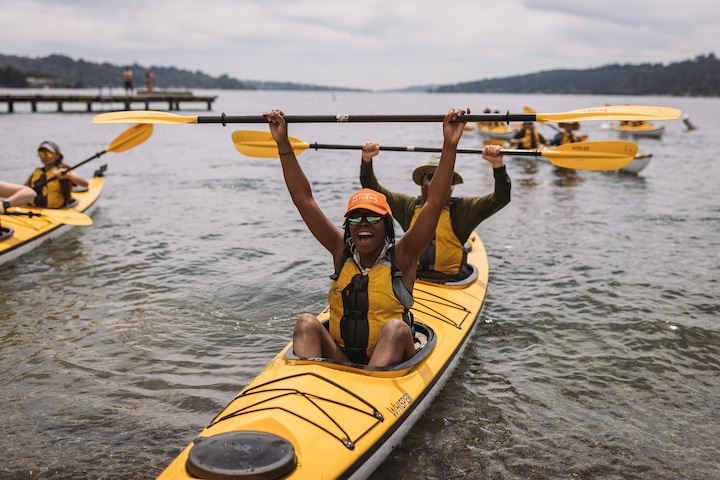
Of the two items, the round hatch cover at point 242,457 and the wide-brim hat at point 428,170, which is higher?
the wide-brim hat at point 428,170

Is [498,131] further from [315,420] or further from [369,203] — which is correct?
[315,420]

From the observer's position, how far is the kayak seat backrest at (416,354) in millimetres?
3824

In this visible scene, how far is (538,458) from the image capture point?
162 inches

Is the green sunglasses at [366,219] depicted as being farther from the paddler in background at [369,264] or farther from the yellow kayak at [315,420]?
the yellow kayak at [315,420]

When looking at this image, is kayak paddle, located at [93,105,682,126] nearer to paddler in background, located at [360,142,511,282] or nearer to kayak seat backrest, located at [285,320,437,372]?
paddler in background, located at [360,142,511,282]

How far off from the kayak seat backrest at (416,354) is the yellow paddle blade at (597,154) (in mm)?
2308

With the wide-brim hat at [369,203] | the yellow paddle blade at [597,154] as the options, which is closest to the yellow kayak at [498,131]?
the yellow paddle blade at [597,154]

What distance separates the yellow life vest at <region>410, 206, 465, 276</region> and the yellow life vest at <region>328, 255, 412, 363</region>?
1.98 meters

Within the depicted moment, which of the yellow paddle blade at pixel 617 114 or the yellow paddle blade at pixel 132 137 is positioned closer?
the yellow paddle blade at pixel 617 114

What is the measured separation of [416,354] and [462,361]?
1571 mm

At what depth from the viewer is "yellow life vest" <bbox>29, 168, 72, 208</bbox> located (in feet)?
31.9

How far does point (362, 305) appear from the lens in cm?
393

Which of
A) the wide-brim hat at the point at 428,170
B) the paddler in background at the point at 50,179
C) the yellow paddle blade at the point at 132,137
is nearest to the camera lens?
the wide-brim hat at the point at 428,170

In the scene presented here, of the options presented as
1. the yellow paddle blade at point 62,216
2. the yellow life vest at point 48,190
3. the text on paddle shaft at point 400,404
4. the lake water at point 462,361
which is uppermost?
the yellow life vest at point 48,190
